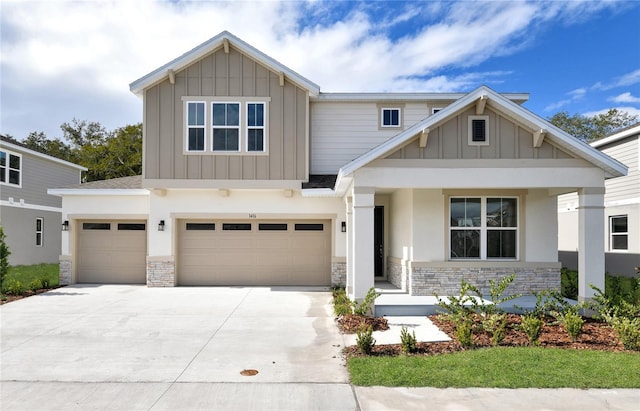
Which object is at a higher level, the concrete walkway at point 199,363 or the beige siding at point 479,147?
the beige siding at point 479,147

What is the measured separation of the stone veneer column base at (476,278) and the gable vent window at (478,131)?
311cm

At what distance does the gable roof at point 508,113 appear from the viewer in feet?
27.8

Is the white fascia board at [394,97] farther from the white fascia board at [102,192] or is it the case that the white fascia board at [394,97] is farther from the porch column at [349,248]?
the white fascia board at [102,192]

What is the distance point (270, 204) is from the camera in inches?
517

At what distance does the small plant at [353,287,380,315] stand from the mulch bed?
22cm

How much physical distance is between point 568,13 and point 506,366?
1063cm

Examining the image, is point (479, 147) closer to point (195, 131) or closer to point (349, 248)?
point (349, 248)

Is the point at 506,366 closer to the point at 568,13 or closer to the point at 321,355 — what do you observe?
the point at 321,355

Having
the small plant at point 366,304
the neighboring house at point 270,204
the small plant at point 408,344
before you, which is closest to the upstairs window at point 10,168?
the neighboring house at point 270,204

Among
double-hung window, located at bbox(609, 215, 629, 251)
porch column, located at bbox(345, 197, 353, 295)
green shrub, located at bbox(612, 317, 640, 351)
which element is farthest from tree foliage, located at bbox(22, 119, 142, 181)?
green shrub, located at bbox(612, 317, 640, 351)

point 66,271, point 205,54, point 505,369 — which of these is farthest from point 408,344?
point 66,271

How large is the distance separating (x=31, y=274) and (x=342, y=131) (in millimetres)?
12570

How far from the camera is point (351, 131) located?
547 inches

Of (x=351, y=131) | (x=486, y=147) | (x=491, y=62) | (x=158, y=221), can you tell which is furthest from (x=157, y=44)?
(x=491, y=62)
